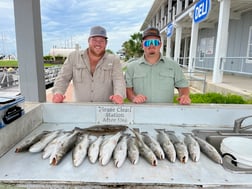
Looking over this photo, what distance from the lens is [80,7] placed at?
12.4 meters

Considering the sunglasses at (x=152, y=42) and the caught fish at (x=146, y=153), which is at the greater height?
the sunglasses at (x=152, y=42)

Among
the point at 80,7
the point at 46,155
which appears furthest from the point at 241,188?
the point at 80,7

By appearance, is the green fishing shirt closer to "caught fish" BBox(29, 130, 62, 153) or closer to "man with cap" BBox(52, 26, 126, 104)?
"man with cap" BBox(52, 26, 126, 104)

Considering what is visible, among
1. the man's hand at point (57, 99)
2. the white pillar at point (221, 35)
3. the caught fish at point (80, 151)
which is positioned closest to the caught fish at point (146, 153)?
the caught fish at point (80, 151)

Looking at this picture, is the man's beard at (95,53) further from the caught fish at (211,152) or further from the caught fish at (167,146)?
the caught fish at (211,152)

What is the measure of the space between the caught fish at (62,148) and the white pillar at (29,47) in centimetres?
199

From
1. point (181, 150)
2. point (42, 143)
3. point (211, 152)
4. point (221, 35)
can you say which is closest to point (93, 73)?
point (42, 143)

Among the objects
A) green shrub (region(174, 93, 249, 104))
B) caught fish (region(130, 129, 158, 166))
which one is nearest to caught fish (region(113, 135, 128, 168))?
caught fish (region(130, 129, 158, 166))

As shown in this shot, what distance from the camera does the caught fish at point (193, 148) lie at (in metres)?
1.28

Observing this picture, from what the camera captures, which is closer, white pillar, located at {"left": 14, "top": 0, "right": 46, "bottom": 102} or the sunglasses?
the sunglasses

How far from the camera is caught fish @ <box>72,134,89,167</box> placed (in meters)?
1.20

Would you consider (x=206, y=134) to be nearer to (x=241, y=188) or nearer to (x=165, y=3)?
(x=241, y=188)

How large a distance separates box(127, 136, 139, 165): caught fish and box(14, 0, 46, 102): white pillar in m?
2.25

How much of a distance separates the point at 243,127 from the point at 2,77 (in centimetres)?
1155
